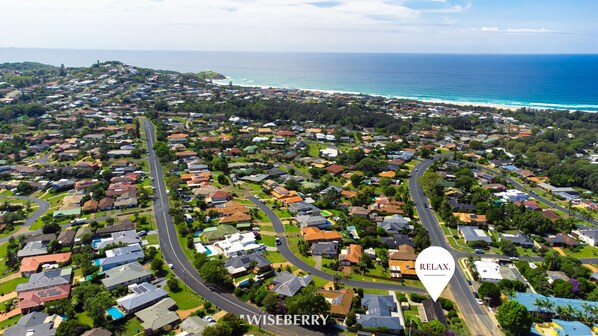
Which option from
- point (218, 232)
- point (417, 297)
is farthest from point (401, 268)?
point (218, 232)

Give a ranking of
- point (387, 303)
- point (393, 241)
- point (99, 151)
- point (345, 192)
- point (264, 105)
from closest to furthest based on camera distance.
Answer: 1. point (387, 303)
2. point (393, 241)
3. point (345, 192)
4. point (99, 151)
5. point (264, 105)

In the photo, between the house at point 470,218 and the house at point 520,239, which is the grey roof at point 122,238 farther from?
the house at point 520,239

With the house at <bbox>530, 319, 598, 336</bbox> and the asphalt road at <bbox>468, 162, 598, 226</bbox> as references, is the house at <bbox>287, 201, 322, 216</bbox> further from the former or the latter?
the asphalt road at <bbox>468, 162, 598, 226</bbox>

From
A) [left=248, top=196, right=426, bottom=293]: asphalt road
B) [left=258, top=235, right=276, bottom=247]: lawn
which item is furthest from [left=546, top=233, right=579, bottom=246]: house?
[left=258, top=235, right=276, bottom=247]: lawn

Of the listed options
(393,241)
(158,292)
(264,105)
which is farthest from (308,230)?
(264,105)

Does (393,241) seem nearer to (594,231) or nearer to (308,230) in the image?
(308,230)

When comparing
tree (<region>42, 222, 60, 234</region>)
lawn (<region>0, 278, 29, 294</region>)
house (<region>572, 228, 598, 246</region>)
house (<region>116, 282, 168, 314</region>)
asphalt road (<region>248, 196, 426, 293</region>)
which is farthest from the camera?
tree (<region>42, 222, 60, 234</region>)
